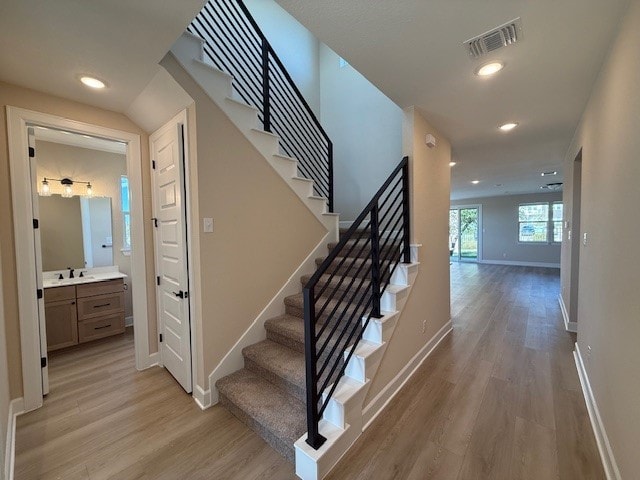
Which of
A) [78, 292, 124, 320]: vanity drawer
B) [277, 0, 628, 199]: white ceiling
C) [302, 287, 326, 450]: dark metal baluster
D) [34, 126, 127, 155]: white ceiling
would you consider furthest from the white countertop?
[277, 0, 628, 199]: white ceiling

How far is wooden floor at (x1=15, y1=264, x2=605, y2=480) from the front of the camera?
61.2 inches

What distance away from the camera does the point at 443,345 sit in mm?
3170

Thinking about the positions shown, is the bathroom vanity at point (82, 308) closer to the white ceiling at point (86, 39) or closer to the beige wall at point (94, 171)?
the beige wall at point (94, 171)

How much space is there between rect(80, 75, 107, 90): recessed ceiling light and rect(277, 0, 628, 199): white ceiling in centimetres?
155

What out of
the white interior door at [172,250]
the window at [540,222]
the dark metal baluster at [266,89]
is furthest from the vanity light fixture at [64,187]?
the window at [540,222]

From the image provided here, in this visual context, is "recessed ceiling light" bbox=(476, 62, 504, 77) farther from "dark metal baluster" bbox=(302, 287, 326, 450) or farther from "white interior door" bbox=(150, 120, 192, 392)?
"white interior door" bbox=(150, 120, 192, 392)

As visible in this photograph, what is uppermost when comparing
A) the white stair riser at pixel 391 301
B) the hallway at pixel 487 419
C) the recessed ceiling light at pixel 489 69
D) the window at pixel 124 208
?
the recessed ceiling light at pixel 489 69

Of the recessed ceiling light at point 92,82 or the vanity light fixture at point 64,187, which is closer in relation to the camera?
the recessed ceiling light at point 92,82

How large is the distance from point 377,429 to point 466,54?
2.62 meters

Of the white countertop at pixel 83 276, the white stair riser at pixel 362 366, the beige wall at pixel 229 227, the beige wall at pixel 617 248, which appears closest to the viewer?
the beige wall at pixel 617 248

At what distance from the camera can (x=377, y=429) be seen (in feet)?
6.10

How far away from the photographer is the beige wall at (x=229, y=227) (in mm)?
2031

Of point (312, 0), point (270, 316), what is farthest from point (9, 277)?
point (312, 0)

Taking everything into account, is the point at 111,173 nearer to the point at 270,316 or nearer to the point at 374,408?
the point at 270,316
